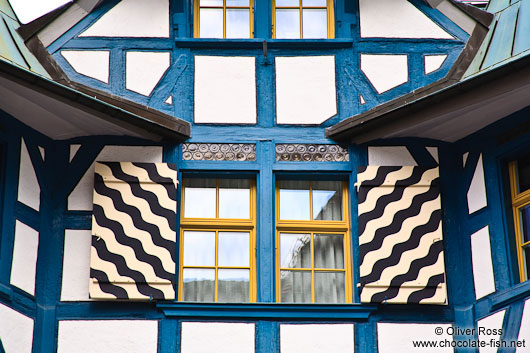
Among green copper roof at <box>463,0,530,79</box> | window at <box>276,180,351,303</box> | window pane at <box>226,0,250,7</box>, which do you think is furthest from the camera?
window pane at <box>226,0,250,7</box>

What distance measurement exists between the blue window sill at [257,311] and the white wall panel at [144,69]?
7.34 feet

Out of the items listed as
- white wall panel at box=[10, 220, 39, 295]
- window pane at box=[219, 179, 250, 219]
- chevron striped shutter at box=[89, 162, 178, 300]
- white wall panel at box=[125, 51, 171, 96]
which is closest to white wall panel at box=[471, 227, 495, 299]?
window pane at box=[219, 179, 250, 219]

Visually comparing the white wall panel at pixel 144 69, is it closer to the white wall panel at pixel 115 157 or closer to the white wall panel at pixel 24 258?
the white wall panel at pixel 115 157

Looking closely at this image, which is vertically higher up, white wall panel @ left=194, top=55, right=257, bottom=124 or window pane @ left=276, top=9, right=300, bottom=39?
window pane @ left=276, top=9, right=300, bottom=39

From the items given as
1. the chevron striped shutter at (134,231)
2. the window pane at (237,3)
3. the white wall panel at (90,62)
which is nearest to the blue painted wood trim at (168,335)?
the chevron striped shutter at (134,231)

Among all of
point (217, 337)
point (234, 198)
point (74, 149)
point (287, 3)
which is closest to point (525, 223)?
point (234, 198)

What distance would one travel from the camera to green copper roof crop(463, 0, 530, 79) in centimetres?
1087

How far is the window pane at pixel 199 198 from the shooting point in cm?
1134

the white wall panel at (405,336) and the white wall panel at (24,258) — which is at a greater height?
the white wall panel at (24,258)

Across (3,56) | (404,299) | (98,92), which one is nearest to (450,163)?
(404,299)

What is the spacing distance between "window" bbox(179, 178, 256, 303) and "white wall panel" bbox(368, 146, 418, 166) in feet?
3.90

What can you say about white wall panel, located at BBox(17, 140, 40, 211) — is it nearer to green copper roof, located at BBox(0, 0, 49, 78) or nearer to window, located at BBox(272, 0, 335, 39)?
green copper roof, located at BBox(0, 0, 49, 78)

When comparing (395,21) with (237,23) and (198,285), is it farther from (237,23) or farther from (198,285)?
(198,285)

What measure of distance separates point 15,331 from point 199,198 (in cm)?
220
